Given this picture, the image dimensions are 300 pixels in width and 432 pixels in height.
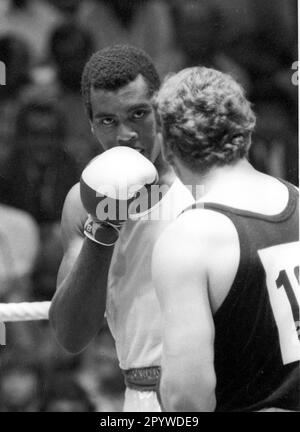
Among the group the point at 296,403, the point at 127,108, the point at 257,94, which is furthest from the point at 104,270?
the point at 257,94

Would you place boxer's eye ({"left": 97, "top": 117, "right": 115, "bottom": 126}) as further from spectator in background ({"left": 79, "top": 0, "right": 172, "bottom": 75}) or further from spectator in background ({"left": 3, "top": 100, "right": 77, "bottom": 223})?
spectator in background ({"left": 79, "top": 0, "right": 172, "bottom": 75})

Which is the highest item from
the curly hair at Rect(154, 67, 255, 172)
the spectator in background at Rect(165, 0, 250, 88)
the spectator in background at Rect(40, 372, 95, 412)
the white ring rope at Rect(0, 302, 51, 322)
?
the spectator in background at Rect(165, 0, 250, 88)

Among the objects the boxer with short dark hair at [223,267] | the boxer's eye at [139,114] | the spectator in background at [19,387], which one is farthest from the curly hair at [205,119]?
the spectator in background at [19,387]

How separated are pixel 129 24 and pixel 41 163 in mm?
546

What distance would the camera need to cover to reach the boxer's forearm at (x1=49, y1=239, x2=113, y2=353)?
1317mm

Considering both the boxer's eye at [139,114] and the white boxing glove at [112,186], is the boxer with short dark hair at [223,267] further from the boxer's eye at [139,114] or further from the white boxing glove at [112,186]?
the boxer's eye at [139,114]

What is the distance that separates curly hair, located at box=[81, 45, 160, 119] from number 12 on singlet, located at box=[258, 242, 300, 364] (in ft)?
1.64

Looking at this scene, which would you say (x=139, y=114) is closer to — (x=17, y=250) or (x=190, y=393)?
(x=190, y=393)

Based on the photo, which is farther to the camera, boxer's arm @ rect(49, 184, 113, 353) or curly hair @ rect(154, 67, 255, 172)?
boxer's arm @ rect(49, 184, 113, 353)

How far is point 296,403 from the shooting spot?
109cm

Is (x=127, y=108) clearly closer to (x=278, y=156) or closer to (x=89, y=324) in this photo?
(x=89, y=324)

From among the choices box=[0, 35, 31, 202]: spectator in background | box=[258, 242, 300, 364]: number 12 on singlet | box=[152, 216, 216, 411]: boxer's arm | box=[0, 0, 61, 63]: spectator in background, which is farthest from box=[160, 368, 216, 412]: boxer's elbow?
box=[0, 0, 61, 63]: spectator in background

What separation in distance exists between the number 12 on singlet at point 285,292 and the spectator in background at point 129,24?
4.40 ft

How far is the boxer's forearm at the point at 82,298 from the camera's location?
4.32 feet
